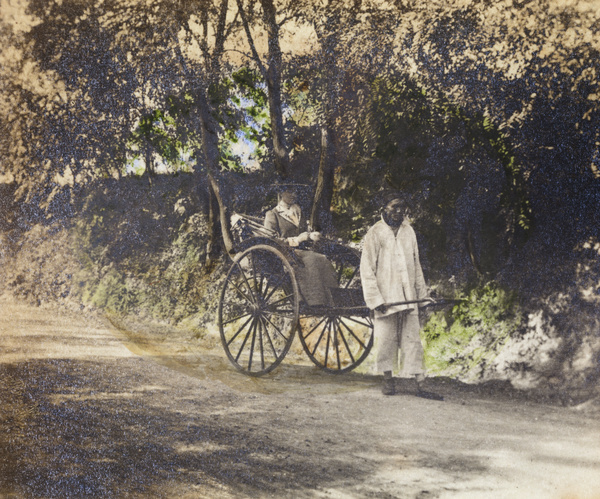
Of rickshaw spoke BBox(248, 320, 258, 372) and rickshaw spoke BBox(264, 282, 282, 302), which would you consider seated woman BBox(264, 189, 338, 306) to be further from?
rickshaw spoke BBox(248, 320, 258, 372)

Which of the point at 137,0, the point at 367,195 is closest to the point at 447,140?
the point at 367,195

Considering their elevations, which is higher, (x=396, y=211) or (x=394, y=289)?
(x=396, y=211)

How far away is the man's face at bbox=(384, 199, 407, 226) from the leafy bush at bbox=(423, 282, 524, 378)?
0.52 meters

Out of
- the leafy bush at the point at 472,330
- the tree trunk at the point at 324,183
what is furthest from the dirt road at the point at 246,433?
the tree trunk at the point at 324,183

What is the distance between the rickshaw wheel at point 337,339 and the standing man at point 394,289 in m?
0.07

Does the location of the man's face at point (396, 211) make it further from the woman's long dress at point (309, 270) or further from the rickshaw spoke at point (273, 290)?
the rickshaw spoke at point (273, 290)

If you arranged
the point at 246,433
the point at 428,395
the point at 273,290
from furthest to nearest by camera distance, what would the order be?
the point at 273,290 < the point at 428,395 < the point at 246,433

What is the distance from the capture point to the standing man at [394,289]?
8.51 feet

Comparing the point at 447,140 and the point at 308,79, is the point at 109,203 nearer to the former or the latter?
the point at 308,79

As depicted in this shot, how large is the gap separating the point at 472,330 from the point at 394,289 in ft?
1.47

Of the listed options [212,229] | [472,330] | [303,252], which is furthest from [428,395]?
[212,229]

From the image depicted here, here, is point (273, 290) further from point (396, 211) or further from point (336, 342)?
point (396, 211)

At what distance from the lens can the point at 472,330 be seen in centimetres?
258

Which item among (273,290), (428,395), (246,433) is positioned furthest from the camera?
(273,290)
